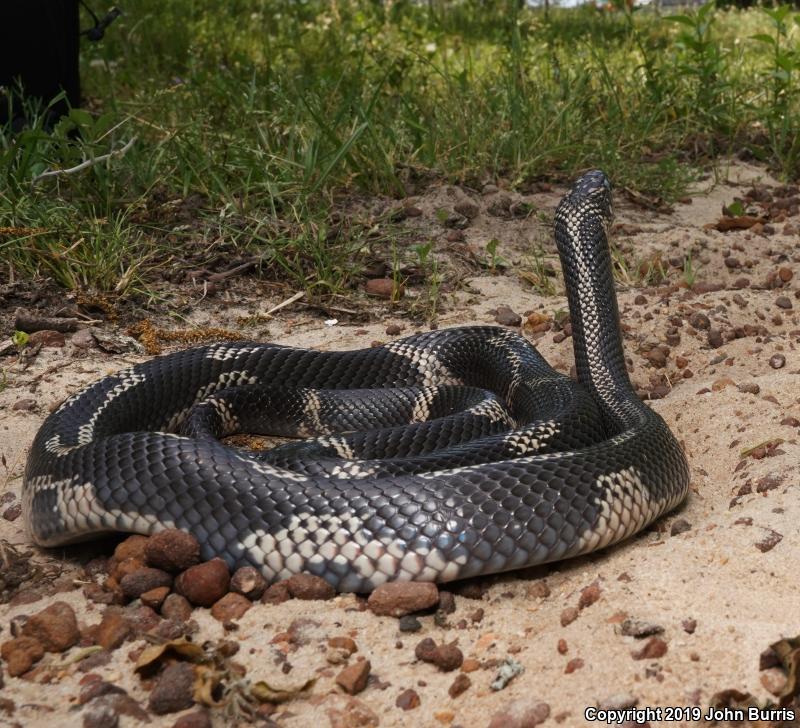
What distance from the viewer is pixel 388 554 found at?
332 centimetres

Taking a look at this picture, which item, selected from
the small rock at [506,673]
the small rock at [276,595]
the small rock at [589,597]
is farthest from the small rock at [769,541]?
the small rock at [276,595]

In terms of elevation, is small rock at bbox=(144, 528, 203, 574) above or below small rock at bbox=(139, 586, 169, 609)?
above

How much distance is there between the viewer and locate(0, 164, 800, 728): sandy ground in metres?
2.73

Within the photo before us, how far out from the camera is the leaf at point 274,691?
277cm

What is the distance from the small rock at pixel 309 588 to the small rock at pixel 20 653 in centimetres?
79

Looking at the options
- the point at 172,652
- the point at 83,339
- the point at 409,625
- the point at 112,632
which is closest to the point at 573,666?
the point at 409,625

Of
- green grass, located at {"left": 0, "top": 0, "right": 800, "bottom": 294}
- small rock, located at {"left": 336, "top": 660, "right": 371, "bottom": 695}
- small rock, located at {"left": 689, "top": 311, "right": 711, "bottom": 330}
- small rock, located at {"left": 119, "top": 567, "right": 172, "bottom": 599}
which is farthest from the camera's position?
green grass, located at {"left": 0, "top": 0, "right": 800, "bottom": 294}

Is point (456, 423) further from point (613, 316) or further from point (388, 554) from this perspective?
point (388, 554)

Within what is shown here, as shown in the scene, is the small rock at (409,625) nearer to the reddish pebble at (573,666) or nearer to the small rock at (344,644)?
the small rock at (344,644)

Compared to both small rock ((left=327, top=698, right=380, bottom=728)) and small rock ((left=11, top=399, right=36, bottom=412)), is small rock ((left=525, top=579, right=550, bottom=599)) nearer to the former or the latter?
small rock ((left=327, top=698, right=380, bottom=728))

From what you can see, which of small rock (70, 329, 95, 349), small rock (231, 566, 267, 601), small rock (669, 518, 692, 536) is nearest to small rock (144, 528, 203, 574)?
small rock (231, 566, 267, 601)

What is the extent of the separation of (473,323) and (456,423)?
161 cm

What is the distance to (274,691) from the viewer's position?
2.78 metres

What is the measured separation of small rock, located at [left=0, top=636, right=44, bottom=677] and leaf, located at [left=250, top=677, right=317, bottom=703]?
711 mm
